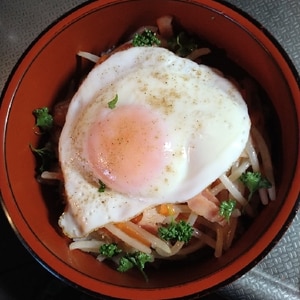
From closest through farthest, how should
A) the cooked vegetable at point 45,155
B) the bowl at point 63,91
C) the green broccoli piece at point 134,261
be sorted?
the bowl at point 63,91
the green broccoli piece at point 134,261
the cooked vegetable at point 45,155

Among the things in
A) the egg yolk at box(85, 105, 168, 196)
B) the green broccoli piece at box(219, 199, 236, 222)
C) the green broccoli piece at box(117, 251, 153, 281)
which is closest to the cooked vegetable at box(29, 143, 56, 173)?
the egg yolk at box(85, 105, 168, 196)

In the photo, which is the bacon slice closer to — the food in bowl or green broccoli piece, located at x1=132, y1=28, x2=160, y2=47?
the food in bowl

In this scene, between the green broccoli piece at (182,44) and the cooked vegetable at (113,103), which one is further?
the green broccoli piece at (182,44)

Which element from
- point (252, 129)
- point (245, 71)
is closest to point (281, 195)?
point (252, 129)

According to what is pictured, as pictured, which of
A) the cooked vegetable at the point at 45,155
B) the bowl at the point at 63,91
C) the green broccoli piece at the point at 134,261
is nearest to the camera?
the bowl at the point at 63,91

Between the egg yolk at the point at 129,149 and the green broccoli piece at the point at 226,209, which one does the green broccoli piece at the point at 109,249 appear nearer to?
the egg yolk at the point at 129,149

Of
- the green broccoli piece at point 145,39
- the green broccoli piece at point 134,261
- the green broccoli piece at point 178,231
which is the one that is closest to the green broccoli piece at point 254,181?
the green broccoli piece at point 178,231

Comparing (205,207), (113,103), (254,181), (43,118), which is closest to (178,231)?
(205,207)

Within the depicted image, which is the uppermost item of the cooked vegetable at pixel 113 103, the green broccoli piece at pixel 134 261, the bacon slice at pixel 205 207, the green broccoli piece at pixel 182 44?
the green broccoli piece at pixel 182 44

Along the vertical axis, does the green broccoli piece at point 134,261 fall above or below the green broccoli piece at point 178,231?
below
